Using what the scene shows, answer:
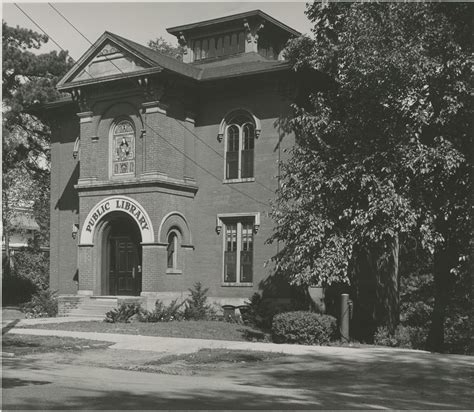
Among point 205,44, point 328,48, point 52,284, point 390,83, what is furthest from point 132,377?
point 205,44

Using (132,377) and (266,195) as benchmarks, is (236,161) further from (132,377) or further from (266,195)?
(132,377)

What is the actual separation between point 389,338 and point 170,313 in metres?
7.20

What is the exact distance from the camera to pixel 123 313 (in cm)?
2202

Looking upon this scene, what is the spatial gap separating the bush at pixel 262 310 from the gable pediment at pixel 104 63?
8905 mm

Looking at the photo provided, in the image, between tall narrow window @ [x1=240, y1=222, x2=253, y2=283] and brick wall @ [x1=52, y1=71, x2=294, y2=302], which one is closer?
brick wall @ [x1=52, y1=71, x2=294, y2=302]

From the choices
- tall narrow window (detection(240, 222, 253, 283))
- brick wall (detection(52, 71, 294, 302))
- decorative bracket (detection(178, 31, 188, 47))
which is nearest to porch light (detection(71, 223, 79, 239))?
brick wall (detection(52, 71, 294, 302))

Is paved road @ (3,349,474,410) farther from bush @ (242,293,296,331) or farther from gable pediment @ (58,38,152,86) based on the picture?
gable pediment @ (58,38,152,86)

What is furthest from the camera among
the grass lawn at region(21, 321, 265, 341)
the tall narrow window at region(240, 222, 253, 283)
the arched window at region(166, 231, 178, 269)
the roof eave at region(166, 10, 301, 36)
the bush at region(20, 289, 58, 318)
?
the roof eave at region(166, 10, 301, 36)

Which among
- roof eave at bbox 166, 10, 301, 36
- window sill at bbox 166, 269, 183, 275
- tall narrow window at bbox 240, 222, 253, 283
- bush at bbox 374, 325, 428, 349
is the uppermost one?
roof eave at bbox 166, 10, 301, 36

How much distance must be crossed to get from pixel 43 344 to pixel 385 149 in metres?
9.54

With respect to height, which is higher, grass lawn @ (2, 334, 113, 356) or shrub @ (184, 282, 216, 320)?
shrub @ (184, 282, 216, 320)

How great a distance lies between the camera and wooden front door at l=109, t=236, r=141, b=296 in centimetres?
2494

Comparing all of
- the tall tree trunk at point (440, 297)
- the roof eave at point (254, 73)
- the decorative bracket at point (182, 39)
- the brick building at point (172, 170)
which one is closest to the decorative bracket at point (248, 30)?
the brick building at point (172, 170)

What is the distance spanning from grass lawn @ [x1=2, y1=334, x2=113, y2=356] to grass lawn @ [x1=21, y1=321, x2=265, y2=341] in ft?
7.19
